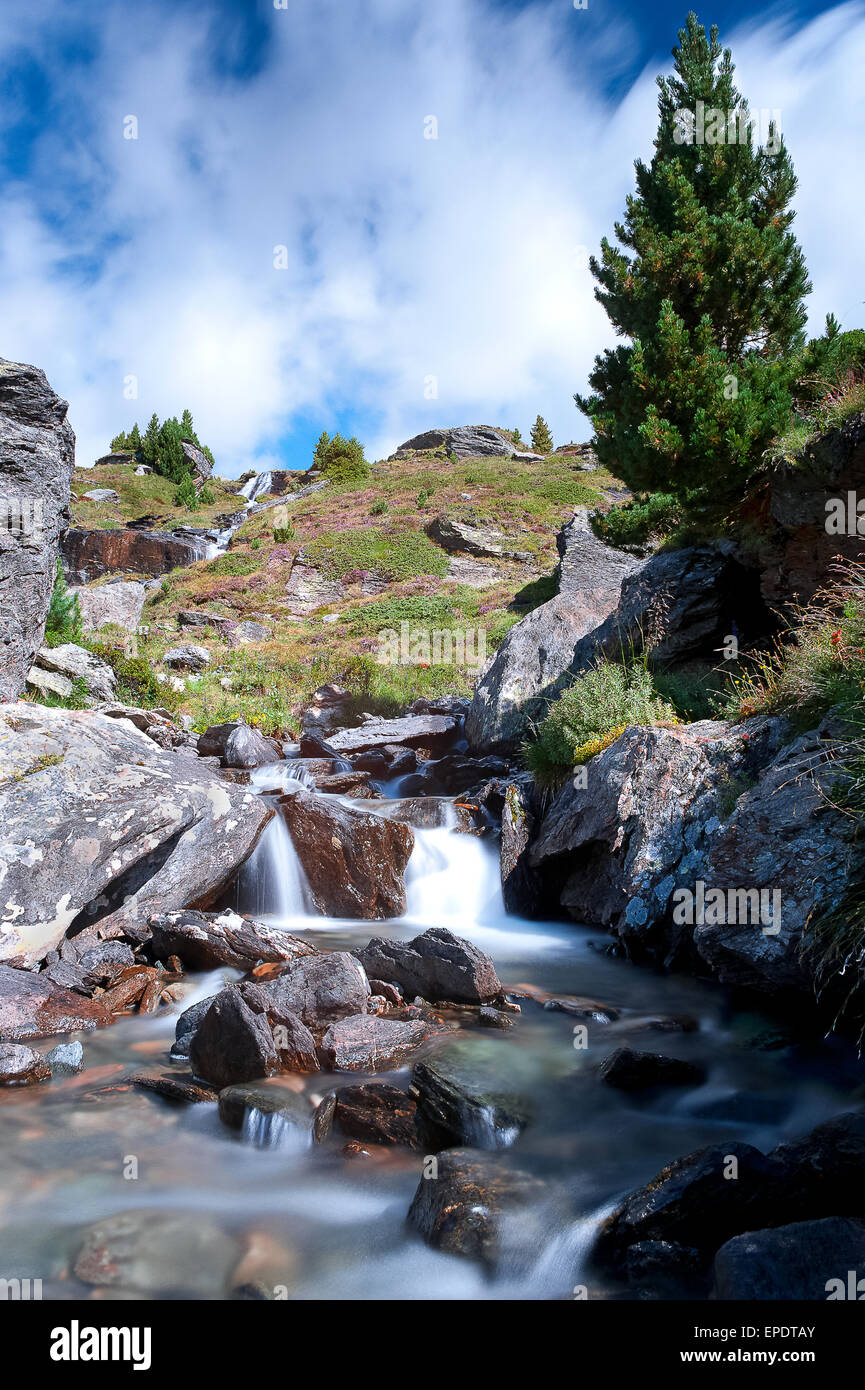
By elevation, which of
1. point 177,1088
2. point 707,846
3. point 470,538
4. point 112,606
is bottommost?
point 177,1088

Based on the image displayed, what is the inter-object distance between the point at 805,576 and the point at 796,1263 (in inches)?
342

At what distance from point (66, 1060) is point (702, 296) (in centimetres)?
1446

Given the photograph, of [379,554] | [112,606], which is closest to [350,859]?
[112,606]

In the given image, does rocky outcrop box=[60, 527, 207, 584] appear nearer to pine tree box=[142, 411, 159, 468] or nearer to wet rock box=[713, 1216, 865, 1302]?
pine tree box=[142, 411, 159, 468]

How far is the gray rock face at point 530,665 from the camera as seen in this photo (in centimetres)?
1527

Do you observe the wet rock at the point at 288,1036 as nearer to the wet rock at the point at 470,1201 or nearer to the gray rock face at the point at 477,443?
the wet rock at the point at 470,1201

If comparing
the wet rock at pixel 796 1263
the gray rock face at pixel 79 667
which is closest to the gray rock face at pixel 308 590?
the gray rock face at pixel 79 667

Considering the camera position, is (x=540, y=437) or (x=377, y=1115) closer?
(x=377, y=1115)

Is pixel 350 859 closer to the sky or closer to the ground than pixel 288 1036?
closer to the sky

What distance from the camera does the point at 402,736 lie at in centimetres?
1802

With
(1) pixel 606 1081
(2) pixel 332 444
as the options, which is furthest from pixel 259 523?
(1) pixel 606 1081

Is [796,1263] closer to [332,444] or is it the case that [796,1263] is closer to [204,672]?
[204,672]

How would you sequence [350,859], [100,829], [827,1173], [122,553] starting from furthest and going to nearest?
[122,553] < [350,859] < [100,829] < [827,1173]

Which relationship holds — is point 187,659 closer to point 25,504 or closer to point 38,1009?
point 25,504
